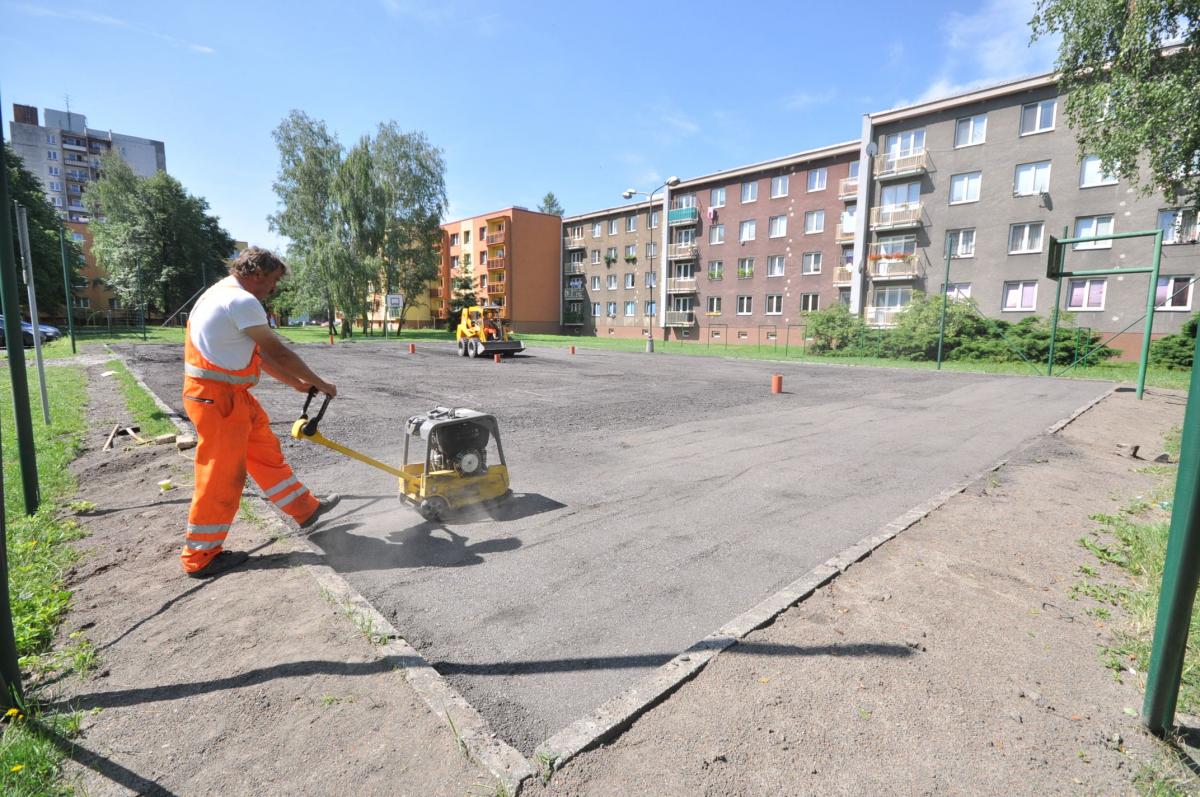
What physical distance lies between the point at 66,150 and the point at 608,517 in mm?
120373

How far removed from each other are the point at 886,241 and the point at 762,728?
36.5 metres

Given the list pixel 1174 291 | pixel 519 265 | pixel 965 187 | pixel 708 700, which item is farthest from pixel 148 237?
pixel 1174 291

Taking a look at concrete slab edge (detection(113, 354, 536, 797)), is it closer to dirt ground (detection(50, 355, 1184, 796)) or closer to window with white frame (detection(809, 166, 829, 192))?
dirt ground (detection(50, 355, 1184, 796))

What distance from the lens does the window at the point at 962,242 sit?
1190 inches

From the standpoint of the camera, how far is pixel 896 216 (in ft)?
107

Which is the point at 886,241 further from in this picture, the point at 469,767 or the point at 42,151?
the point at 42,151

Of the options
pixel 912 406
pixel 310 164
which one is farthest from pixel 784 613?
pixel 310 164

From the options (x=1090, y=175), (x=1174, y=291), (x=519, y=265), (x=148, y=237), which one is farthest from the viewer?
(x=519, y=265)

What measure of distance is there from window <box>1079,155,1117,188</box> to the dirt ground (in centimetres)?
3127

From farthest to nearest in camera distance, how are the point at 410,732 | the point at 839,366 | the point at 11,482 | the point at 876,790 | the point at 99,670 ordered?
the point at 839,366, the point at 11,482, the point at 99,670, the point at 410,732, the point at 876,790

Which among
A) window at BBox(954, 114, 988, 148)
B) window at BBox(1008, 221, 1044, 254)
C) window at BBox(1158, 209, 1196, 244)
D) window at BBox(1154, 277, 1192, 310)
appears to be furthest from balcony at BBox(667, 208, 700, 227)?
window at BBox(1154, 277, 1192, 310)

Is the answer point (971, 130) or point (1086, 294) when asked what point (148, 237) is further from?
point (1086, 294)

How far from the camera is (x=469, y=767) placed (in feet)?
6.77

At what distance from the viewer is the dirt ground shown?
2059mm
